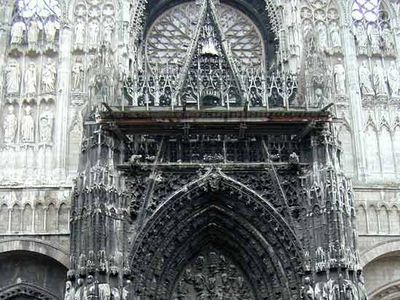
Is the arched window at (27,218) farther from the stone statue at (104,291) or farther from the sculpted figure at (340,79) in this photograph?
the sculpted figure at (340,79)

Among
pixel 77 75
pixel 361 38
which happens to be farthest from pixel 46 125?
pixel 361 38

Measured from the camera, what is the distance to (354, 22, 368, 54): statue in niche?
68.7 feet

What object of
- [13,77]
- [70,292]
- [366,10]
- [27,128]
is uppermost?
[366,10]

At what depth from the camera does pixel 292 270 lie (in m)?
16.6

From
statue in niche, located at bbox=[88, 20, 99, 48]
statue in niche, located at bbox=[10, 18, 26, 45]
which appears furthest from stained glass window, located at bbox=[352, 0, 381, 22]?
statue in niche, located at bbox=[10, 18, 26, 45]

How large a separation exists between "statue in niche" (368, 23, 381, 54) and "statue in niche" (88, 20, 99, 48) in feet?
27.8

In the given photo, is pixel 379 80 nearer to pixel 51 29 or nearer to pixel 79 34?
pixel 79 34

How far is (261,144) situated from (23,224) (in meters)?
6.61

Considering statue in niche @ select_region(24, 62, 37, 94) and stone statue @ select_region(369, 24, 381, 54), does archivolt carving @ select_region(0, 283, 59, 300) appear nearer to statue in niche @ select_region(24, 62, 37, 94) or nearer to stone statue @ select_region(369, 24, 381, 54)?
statue in niche @ select_region(24, 62, 37, 94)

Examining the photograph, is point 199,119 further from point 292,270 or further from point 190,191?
point 292,270

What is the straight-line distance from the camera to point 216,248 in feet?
59.3

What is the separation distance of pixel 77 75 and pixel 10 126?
243 cm

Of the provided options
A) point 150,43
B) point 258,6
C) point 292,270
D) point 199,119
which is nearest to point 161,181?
point 199,119

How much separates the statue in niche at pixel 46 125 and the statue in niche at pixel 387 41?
1034 cm
